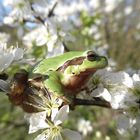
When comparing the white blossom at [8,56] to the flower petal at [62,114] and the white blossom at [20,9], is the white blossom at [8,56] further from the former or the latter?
the white blossom at [20,9]

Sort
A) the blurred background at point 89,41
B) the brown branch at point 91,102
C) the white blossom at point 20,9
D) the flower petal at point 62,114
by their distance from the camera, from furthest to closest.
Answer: the blurred background at point 89,41 → the white blossom at point 20,9 → the brown branch at point 91,102 → the flower petal at point 62,114

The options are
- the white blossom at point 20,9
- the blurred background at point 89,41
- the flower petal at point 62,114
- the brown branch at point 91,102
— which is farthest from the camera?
the blurred background at point 89,41

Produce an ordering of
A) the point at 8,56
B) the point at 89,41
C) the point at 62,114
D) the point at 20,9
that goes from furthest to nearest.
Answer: the point at 89,41 < the point at 20,9 < the point at 8,56 < the point at 62,114

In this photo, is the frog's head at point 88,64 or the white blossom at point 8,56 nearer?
the frog's head at point 88,64

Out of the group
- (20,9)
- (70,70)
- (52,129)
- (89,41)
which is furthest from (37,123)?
(89,41)

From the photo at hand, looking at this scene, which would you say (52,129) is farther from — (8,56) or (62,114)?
(8,56)

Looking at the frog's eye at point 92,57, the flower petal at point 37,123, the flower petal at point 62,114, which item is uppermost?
the frog's eye at point 92,57

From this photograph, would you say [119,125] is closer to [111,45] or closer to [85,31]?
[85,31]

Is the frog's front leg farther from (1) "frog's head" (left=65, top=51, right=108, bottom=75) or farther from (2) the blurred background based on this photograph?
(2) the blurred background

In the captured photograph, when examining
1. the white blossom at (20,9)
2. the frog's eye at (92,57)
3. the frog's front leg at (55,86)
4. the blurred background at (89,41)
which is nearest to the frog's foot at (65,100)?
the frog's front leg at (55,86)
